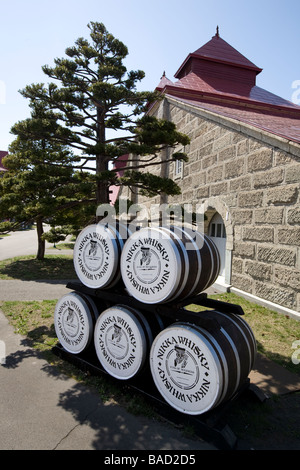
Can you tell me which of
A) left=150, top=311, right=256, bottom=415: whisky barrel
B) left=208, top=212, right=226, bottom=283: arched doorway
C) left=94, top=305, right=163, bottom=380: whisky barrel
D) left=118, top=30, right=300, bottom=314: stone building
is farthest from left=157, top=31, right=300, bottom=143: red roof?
left=150, top=311, right=256, bottom=415: whisky barrel

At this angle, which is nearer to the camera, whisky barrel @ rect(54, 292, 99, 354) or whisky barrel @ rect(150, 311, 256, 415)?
whisky barrel @ rect(150, 311, 256, 415)

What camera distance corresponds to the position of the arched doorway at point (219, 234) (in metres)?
9.79

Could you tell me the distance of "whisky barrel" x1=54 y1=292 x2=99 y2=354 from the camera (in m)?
4.20

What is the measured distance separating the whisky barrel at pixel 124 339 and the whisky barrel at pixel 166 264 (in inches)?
14.8

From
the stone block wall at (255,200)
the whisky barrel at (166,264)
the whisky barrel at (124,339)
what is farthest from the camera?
the stone block wall at (255,200)

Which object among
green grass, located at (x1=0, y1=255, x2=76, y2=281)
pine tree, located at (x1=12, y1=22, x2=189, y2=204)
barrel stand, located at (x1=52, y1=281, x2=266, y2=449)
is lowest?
green grass, located at (x1=0, y1=255, x2=76, y2=281)

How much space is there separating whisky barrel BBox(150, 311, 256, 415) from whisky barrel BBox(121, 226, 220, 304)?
16.0 inches

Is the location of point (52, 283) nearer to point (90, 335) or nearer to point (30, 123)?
point (30, 123)

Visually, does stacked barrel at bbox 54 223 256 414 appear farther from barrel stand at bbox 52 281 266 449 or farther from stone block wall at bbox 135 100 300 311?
stone block wall at bbox 135 100 300 311

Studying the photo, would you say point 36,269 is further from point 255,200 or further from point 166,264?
point 166,264

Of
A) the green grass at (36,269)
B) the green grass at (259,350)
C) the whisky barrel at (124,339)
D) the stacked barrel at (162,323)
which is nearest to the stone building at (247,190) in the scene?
the green grass at (259,350)

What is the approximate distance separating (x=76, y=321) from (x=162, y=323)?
4.59 ft

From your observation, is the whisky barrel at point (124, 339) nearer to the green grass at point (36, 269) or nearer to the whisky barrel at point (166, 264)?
the whisky barrel at point (166, 264)

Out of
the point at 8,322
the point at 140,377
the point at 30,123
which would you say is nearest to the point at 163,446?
the point at 140,377
